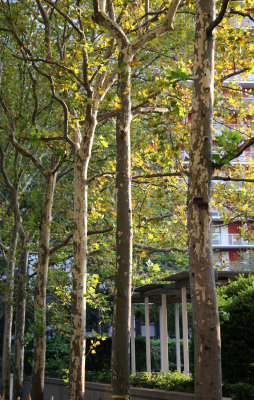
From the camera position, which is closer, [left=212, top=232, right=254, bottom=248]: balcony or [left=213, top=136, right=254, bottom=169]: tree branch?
[left=213, top=136, right=254, bottom=169]: tree branch

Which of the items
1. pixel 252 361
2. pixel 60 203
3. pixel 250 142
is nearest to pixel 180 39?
pixel 60 203

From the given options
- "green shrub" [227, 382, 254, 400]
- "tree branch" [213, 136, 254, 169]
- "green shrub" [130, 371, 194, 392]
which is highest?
"tree branch" [213, 136, 254, 169]

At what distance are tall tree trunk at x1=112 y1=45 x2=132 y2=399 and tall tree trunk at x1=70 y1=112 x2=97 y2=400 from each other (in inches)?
114

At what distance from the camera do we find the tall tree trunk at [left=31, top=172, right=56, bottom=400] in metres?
15.2

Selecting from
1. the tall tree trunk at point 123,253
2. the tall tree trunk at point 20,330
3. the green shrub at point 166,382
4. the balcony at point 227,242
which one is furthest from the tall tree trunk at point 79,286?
the balcony at point 227,242

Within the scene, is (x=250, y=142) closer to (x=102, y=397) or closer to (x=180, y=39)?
(x=180, y=39)

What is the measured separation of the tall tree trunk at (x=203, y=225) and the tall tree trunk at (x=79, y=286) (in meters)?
5.76

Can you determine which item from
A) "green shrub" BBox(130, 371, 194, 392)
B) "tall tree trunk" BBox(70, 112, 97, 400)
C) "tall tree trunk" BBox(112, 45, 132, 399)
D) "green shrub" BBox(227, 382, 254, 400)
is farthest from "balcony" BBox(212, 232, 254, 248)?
"tall tree trunk" BBox(112, 45, 132, 399)

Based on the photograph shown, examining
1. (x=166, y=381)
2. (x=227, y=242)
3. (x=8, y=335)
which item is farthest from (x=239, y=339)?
(x=227, y=242)

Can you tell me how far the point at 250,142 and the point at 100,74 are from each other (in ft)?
25.3

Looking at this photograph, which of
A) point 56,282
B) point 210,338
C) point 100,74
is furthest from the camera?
point 56,282

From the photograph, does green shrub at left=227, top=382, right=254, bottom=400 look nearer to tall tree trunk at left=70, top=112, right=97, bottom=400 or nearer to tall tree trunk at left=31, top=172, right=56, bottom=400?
tall tree trunk at left=70, top=112, right=97, bottom=400

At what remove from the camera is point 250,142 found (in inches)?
261

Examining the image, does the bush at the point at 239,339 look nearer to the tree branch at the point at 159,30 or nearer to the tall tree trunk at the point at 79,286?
the tall tree trunk at the point at 79,286
